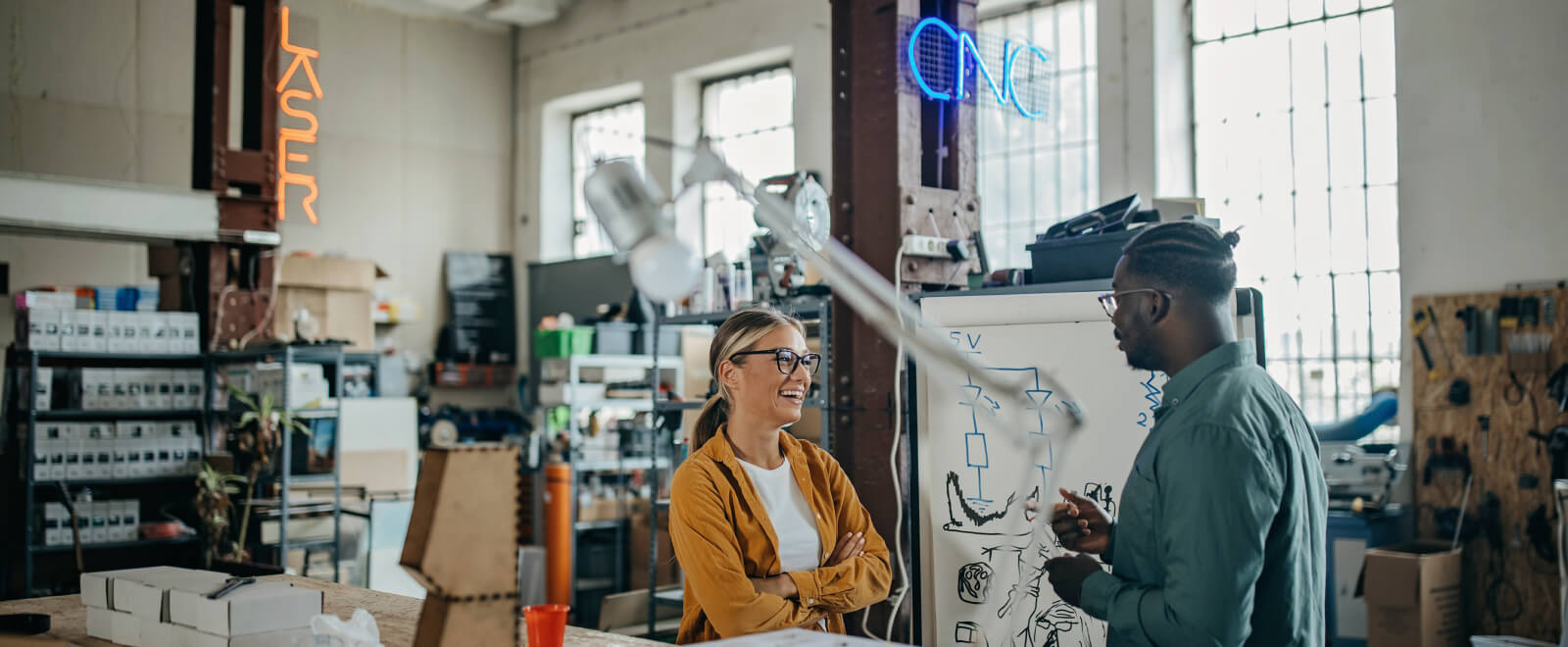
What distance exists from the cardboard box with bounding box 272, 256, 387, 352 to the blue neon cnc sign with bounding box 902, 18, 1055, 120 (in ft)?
21.9

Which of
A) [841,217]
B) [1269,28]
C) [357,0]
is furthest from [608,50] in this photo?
[841,217]

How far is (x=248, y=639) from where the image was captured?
220cm

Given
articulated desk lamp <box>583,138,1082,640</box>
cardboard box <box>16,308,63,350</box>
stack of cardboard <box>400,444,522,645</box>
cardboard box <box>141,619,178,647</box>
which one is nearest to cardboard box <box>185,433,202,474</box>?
cardboard box <box>16,308,63,350</box>

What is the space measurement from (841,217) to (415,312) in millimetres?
7877

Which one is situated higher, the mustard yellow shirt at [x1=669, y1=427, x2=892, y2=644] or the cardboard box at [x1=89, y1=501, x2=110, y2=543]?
the mustard yellow shirt at [x1=669, y1=427, x2=892, y2=644]

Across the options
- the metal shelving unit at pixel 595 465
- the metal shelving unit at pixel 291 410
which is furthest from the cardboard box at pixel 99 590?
the metal shelving unit at pixel 595 465

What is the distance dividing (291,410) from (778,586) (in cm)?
515

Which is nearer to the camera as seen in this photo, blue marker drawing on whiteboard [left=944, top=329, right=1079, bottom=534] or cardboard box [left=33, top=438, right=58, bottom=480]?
blue marker drawing on whiteboard [left=944, top=329, right=1079, bottom=534]

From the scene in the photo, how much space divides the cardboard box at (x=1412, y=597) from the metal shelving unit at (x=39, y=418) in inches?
257

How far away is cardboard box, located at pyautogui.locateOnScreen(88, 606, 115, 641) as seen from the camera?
253cm

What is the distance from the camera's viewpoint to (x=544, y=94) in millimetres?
12039

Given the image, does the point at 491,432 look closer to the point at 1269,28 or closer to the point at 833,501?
the point at 1269,28

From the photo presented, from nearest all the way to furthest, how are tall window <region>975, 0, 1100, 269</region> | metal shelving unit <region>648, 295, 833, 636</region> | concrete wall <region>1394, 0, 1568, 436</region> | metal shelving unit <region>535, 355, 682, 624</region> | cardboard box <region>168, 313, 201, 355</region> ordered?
metal shelving unit <region>648, 295, 833, 636</region>
concrete wall <region>1394, 0, 1568, 436</region>
cardboard box <region>168, 313, 201, 355</region>
tall window <region>975, 0, 1100, 269</region>
metal shelving unit <region>535, 355, 682, 624</region>

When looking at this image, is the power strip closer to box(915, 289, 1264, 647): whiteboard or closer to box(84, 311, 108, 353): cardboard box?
box(915, 289, 1264, 647): whiteboard
